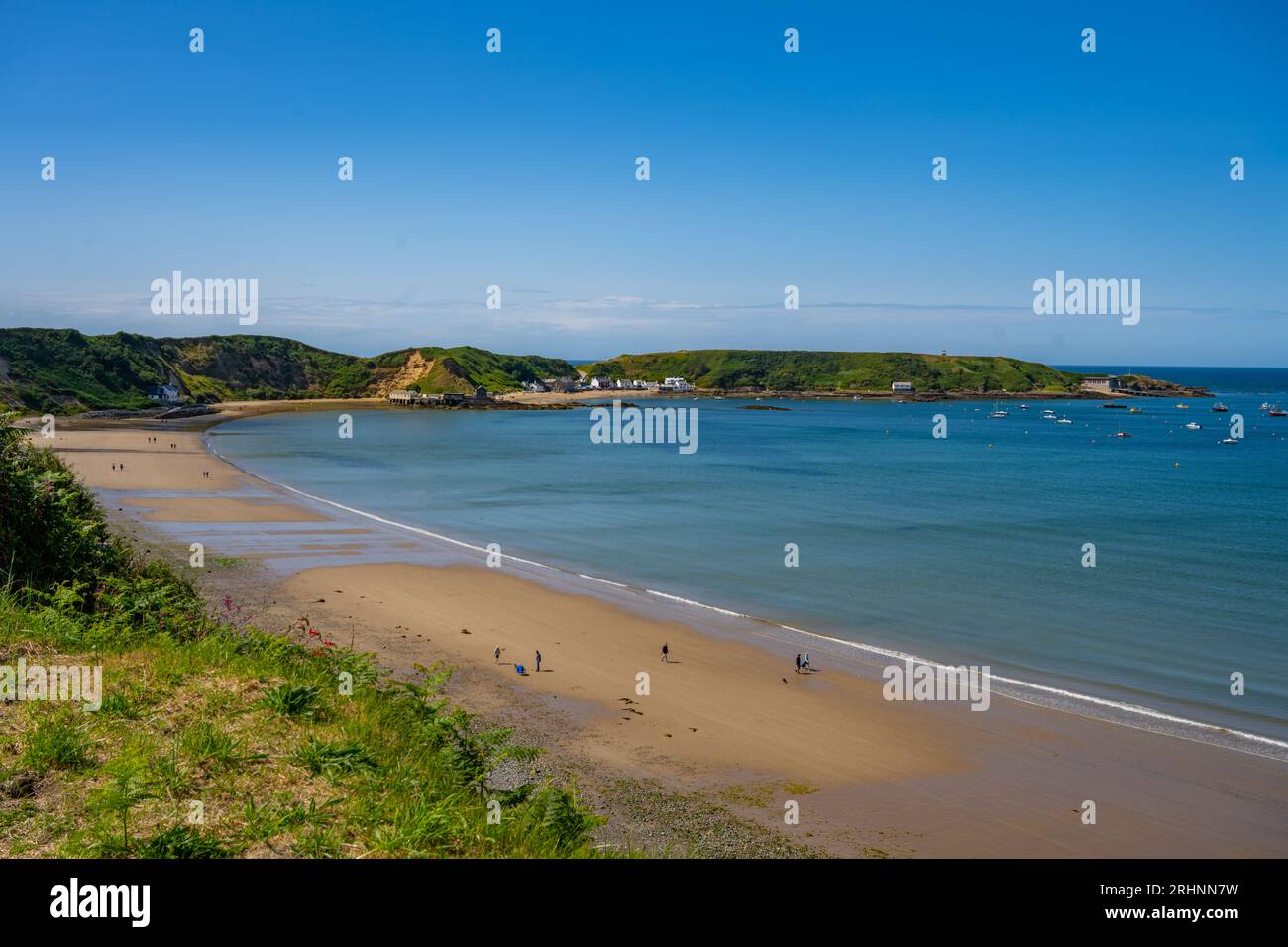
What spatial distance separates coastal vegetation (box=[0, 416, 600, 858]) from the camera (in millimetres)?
7227

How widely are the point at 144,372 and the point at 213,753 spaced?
163 meters

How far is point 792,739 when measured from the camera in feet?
61.3

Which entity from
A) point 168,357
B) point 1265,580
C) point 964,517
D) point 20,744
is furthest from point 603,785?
point 168,357

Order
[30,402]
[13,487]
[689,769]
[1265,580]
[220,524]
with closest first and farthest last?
[13,487] < [689,769] < [1265,580] < [220,524] < [30,402]

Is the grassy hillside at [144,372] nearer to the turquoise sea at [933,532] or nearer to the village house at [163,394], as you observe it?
the village house at [163,394]

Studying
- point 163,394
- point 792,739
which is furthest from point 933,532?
point 163,394

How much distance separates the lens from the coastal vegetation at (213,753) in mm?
7227

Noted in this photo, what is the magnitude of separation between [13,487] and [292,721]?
27.2 ft

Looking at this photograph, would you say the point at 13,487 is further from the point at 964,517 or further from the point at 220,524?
the point at 964,517

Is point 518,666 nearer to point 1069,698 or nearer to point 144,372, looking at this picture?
point 1069,698

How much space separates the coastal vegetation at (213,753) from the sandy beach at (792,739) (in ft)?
16.6

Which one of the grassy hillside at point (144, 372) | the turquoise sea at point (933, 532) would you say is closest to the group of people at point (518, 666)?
the turquoise sea at point (933, 532)
